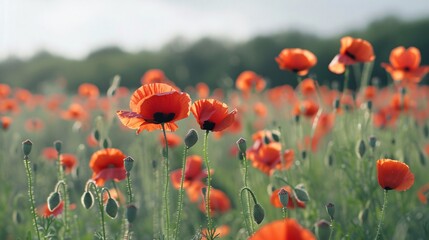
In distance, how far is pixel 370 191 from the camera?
9.49 feet

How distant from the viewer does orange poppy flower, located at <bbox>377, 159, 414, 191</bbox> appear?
6.08ft

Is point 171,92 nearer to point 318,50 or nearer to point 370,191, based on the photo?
point 370,191

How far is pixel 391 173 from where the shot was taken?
6.12ft

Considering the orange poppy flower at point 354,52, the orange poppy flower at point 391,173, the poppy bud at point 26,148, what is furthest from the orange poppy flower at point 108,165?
the orange poppy flower at point 354,52

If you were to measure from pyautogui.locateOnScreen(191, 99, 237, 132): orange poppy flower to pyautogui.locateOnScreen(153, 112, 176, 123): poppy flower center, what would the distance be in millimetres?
83

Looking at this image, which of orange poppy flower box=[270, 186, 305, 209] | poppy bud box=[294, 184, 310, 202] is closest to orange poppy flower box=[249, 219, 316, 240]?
poppy bud box=[294, 184, 310, 202]

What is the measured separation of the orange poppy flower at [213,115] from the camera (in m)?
1.95

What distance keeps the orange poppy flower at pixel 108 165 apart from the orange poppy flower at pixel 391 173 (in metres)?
0.95

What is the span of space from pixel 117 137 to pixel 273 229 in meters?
7.19

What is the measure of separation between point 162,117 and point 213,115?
164mm

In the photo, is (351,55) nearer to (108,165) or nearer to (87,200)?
(108,165)

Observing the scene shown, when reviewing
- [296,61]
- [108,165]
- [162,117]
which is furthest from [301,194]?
[296,61]

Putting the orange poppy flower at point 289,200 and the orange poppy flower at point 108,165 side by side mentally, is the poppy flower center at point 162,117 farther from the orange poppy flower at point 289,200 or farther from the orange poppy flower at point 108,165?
the orange poppy flower at point 289,200

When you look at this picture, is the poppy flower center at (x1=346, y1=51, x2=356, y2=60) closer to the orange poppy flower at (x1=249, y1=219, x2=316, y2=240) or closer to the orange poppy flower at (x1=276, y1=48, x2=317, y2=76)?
the orange poppy flower at (x1=276, y1=48, x2=317, y2=76)
